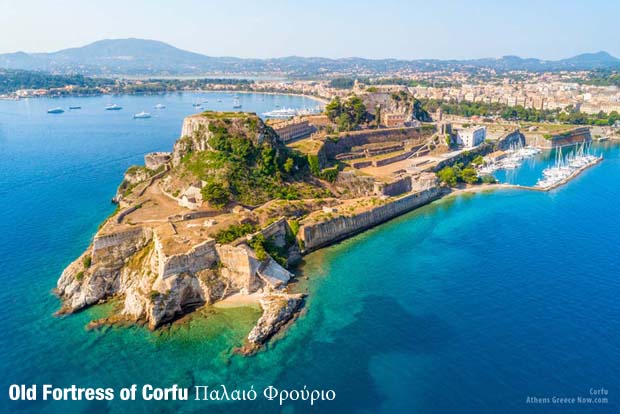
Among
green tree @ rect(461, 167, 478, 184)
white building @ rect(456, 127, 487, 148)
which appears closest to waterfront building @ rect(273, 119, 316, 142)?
green tree @ rect(461, 167, 478, 184)

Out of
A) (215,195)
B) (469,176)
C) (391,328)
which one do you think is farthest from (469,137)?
(391,328)

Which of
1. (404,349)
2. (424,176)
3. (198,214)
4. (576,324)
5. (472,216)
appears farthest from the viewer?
(424,176)

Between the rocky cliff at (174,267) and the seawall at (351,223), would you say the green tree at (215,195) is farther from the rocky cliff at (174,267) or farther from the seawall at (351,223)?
the seawall at (351,223)

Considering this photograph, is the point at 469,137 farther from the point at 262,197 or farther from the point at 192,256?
the point at 192,256

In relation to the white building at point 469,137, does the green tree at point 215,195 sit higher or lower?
lower

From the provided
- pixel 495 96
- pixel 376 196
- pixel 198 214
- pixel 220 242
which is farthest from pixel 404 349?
pixel 495 96

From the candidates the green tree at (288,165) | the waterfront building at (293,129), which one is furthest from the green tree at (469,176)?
the green tree at (288,165)

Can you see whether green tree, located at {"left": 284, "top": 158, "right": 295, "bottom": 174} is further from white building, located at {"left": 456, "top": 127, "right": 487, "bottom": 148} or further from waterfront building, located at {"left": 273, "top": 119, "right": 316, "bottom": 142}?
white building, located at {"left": 456, "top": 127, "right": 487, "bottom": 148}

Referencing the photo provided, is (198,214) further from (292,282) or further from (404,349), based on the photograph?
(404,349)
